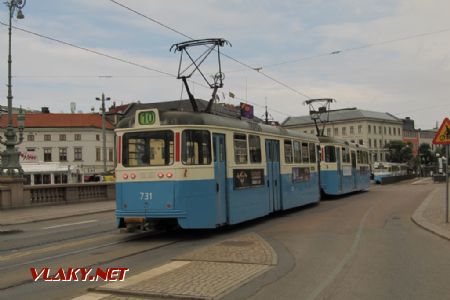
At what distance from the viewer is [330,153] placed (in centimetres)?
2797

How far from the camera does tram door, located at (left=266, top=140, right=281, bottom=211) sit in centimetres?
1717

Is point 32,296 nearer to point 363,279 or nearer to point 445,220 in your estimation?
point 363,279

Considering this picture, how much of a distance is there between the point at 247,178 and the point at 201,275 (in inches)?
283

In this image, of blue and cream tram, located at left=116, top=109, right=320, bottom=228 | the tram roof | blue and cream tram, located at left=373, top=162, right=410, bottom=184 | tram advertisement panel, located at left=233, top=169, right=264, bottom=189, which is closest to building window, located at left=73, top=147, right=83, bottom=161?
blue and cream tram, located at left=373, top=162, right=410, bottom=184

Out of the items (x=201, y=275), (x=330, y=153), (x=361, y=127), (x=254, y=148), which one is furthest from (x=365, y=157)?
(x=361, y=127)

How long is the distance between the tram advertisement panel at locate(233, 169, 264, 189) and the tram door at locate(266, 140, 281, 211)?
0.80 metres

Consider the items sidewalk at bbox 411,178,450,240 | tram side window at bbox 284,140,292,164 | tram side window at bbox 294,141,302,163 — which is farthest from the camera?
tram side window at bbox 294,141,302,163

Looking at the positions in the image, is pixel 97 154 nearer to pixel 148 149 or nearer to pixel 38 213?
pixel 38 213

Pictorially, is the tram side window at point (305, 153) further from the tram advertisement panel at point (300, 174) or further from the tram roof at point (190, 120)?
the tram roof at point (190, 120)

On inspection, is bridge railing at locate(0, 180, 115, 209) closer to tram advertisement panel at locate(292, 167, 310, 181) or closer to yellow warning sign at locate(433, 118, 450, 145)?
tram advertisement panel at locate(292, 167, 310, 181)

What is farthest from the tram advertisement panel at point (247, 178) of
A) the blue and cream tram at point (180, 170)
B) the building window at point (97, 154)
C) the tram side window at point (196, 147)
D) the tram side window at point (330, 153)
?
the building window at point (97, 154)

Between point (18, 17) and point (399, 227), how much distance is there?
18.4 metres

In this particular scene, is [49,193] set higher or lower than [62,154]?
lower

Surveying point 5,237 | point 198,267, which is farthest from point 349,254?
point 5,237
